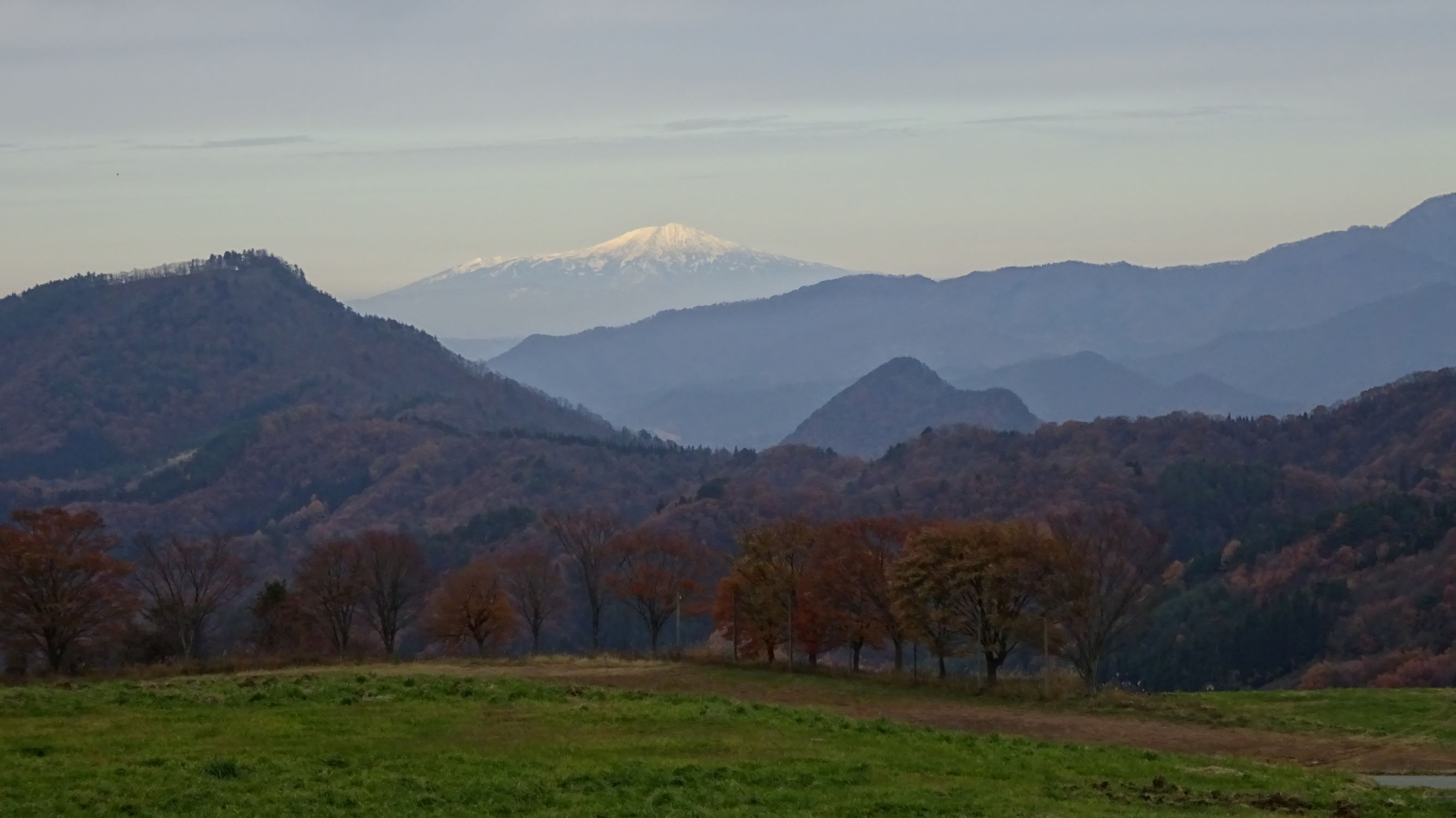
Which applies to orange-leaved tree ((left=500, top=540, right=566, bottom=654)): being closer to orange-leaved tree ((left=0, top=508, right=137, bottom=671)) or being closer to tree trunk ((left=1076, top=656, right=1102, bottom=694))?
orange-leaved tree ((left=0, top=508, right=137, bottom=671))

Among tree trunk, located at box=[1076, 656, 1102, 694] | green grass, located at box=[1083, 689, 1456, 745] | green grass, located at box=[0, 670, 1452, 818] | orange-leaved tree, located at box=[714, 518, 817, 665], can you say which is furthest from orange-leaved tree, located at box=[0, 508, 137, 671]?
green grass, located at box=[1083, 689, 1456, 745]

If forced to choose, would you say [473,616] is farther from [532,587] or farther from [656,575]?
[656,575]

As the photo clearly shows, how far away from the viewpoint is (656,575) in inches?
2854

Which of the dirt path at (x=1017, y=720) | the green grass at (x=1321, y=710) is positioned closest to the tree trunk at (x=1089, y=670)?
the green grass at (x=1321, y=710)

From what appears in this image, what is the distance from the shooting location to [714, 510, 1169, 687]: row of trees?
50.5 meters

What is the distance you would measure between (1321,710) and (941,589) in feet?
41.6

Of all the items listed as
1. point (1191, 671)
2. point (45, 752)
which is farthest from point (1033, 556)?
point (1191, 671)

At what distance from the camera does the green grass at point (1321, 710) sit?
38156 mm

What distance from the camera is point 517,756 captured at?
25219 millimetres

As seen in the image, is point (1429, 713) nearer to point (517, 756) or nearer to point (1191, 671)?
point (517, 756)

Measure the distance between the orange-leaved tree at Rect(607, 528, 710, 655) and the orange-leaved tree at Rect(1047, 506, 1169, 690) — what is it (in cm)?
1677

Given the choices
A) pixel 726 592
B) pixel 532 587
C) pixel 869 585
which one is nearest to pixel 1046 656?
pixel 869 585

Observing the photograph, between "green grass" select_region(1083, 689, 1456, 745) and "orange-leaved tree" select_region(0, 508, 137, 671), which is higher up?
"orange-leaved tree" select_region(0, 508, 137, 671)

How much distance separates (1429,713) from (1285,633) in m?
69.0
